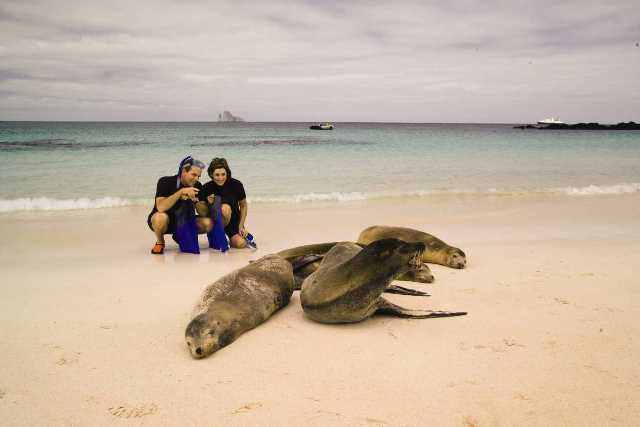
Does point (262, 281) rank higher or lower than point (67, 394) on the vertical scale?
higher

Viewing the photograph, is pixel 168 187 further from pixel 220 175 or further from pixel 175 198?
pixel 220 175

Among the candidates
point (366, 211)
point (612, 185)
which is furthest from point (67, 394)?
point (612, 185)

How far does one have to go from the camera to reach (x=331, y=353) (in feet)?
10.1

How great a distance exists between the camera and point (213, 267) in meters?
5.42

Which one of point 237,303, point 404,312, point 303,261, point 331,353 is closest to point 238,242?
point 303,261

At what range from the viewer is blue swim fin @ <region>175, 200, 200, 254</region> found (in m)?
6.20

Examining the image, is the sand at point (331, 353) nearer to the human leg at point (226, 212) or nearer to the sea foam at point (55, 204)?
the human leg at point (226, 212)

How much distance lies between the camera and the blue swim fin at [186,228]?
6.20 meters

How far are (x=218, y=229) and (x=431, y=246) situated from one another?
2.74 meters

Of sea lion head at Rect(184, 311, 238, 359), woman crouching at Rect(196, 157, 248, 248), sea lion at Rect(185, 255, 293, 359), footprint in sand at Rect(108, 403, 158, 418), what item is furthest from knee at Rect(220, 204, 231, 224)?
footprint in sand at Rect(108, 403, 158, 418)

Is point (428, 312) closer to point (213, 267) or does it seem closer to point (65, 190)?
point (213, 267)

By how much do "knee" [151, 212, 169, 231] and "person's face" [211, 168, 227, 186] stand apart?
79 centimetres

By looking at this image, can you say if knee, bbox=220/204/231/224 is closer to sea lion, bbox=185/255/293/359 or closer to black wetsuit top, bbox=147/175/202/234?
black wetsuit top, bbox=147/175/202/234

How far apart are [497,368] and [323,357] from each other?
103cm
